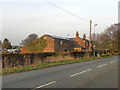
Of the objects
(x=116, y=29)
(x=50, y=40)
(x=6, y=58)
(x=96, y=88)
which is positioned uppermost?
(x=116, y=29)

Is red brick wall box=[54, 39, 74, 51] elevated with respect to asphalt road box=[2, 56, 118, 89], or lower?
elevated

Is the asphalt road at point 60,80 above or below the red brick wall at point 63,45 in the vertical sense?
below

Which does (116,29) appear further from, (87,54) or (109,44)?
(87,54)

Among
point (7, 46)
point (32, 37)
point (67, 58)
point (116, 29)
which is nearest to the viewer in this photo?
point (67, 58)

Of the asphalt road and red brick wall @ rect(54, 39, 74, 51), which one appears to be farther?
red brick wall @ rect(54, 39, 74, 51)

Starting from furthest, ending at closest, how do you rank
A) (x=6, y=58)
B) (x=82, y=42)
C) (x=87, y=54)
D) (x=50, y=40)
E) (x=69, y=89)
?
(x=82, y=42)
(x=50, y=40)
(x=87, y=54)
(x=6, y=58)
(x=69, y=89)

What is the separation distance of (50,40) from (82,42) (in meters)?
28.4

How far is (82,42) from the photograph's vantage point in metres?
73.9

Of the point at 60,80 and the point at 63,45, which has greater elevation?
the point at 63,45

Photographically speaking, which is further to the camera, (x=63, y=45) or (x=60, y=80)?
(x=63, y=45)

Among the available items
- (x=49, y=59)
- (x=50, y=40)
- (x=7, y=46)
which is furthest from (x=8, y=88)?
(x=7, y=46)

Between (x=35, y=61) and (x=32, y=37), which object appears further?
(x=32, y=37)

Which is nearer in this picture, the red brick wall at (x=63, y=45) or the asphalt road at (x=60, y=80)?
the asphalt road at (x=60, y=80)

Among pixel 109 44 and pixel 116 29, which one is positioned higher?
pixel 116 29
